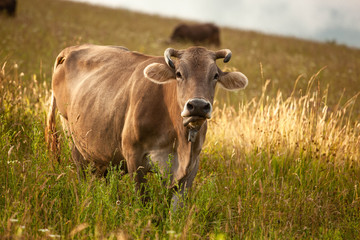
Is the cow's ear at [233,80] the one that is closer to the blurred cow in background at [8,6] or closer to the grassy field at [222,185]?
the grassy field at [222,185]

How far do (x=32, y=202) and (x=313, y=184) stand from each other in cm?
370

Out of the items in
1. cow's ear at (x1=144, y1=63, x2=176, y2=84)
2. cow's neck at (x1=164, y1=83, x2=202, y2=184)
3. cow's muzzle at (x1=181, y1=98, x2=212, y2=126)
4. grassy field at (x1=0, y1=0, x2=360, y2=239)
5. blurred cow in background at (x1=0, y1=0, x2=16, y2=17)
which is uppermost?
blurred cow in background at (x1=0, y1=0, x2=16, y2=17)

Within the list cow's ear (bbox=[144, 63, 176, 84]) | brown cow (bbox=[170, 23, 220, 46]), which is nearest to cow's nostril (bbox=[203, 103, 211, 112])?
cow's ear (bbox=[144, 63, 176, 84])

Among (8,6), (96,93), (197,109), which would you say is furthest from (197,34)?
(197,109)

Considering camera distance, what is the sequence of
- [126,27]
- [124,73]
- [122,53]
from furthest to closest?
[126,27] → [122,53] → [124,73]

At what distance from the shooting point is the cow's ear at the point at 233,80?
169 inches

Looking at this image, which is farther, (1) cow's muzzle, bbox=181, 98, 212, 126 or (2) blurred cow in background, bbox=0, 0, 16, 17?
(2) blurred cow in background, bbox=0, 0, 16, 17

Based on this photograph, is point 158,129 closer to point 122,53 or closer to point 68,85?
point 122,53

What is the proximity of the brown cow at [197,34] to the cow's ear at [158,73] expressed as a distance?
1652 cm

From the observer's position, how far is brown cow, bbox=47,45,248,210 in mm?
3902

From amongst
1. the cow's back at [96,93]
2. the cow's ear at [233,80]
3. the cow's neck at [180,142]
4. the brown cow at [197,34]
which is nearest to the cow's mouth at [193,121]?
the cow's neck at [180,142]

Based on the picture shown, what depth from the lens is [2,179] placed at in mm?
3934

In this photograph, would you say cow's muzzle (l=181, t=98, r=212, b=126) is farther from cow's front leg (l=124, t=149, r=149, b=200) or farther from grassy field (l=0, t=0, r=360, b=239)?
cow's front leg (l=124, t=149, r=149, b=200)

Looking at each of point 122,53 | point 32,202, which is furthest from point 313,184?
point 32,202
